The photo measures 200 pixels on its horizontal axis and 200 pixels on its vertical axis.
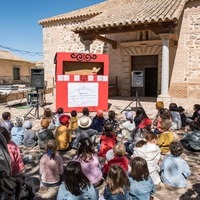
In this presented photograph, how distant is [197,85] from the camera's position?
13.6 m

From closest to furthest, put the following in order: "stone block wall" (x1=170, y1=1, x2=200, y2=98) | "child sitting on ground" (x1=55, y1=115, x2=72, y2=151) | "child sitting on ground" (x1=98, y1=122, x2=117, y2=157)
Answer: "child sitting on ground" (x1=98, y1=122, x2=117, y2=157), "child sitting on ground" (x1=55, y1=115, x2=72, y2=151), "stone block wall" (x1=170, y1=1, x2=200, y2=98)

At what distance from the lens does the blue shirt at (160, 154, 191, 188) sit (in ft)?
12.7

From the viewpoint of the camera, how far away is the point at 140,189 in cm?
312

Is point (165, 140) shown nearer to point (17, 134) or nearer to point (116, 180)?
point (116, 180)

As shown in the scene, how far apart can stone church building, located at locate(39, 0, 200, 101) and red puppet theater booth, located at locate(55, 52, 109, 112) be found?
201 cm

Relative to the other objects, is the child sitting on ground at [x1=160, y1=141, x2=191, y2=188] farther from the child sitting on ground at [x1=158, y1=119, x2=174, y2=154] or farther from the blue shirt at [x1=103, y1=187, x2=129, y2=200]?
the blue shirt at [x1=103, y1=187, x2=129, y2=200]

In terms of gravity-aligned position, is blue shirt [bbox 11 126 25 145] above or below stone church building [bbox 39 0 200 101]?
below

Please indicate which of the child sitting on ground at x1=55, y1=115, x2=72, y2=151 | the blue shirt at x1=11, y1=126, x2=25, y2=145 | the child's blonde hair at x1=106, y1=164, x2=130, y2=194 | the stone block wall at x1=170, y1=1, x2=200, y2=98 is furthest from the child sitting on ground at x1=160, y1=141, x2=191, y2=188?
the stone block wall at x1=170, y1=1, x2=200, y2=98

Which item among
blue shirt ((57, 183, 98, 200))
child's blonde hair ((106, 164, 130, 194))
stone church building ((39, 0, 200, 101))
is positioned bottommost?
blue shirt ((57, 183, 98, 200))

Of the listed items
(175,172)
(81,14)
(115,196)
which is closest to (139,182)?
(115,196)

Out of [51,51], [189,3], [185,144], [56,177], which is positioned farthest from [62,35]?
[56,177]

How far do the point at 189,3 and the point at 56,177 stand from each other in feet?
40.8

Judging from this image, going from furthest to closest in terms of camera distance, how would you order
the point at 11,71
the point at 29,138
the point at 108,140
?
the point at 11,71 < the point at 29,138 < the point at 108,140

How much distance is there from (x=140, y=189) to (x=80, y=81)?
23.3 feet
